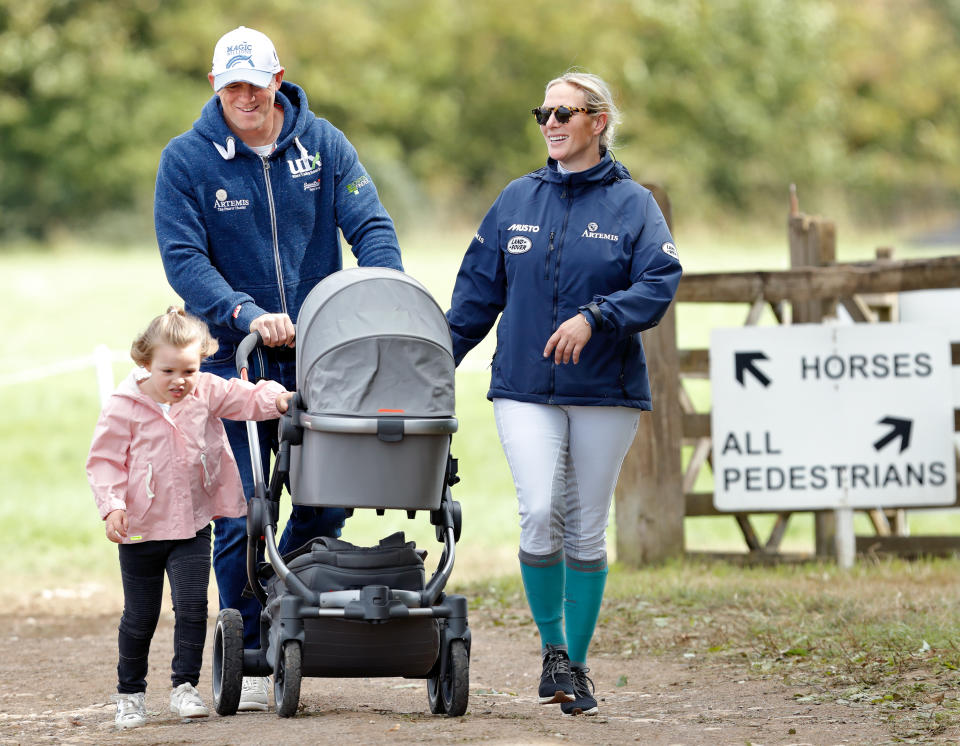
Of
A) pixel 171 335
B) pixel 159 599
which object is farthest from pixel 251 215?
pixel 159 599

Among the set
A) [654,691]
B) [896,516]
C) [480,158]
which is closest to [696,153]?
[480,158]

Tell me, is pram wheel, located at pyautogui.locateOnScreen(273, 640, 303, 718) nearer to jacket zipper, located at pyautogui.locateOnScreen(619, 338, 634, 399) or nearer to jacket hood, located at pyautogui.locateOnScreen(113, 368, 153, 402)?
jacket hood, located at pyautogui.locateOnScreen(113, 368, 153, 402)

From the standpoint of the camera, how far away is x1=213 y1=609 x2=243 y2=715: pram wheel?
5.13m

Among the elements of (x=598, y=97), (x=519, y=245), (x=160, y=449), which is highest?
(x=598, y=97)

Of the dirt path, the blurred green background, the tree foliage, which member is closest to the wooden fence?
the dirt path

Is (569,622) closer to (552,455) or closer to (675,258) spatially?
(552,455)

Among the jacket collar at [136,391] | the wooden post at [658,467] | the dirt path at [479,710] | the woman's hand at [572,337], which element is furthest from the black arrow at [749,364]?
the jacket collar at [136,391]

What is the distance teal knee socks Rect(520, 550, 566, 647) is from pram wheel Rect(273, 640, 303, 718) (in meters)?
0.96

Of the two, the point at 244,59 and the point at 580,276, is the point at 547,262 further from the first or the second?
the point at 244,59

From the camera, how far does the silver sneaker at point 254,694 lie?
17.7ft

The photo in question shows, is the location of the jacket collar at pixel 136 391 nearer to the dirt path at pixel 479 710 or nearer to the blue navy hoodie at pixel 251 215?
the blue navy hoodie at pixel 251 215

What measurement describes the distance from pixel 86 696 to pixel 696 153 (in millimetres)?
39525

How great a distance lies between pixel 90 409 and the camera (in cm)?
1792

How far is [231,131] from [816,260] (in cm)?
517
